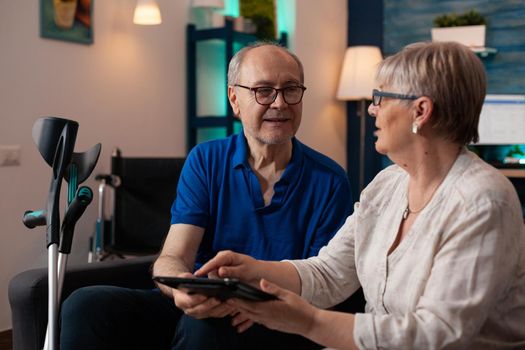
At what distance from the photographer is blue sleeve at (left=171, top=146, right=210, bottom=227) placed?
1.99 metres

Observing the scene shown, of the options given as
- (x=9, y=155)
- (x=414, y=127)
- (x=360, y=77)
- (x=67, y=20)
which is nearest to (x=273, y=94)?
(x=414, y=127)

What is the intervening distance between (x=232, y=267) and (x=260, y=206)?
0.39 meters

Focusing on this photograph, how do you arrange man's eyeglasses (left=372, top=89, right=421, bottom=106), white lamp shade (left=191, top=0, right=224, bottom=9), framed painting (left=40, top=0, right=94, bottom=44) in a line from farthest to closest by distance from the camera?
white lamp shade (left=191, top=0, right=224, bottom=9)
framed painting (left=40, top=0, right=94, bottom=44)
man's eyeglasses (left=372, top=89, right=421, bottom=106)

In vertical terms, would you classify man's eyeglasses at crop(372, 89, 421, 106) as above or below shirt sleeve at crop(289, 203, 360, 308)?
above

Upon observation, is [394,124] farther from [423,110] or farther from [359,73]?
[359,73]

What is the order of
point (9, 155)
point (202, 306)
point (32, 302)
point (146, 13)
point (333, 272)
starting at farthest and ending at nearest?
point (146, 13) < point (9, 155) < point (32, 302) < point (333, 272) < point (202, 306)

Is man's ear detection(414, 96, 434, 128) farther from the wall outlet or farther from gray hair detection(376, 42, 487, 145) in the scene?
the wall outlet

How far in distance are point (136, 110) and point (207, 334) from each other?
2.54 metres

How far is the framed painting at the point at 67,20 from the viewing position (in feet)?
11.3

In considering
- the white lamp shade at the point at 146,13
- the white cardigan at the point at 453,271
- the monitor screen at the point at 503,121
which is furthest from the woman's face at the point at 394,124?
the monitor screen at the point at 503,121

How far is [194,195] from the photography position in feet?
6.65

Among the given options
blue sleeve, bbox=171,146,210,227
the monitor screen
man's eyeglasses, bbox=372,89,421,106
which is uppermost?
man's eyeglasses, bbox=372,89,421,106

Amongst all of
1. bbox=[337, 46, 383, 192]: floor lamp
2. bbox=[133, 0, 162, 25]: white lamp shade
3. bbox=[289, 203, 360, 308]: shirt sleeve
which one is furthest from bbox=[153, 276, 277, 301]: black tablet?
bbox=[337, 46, 383, 192]: floor lamp

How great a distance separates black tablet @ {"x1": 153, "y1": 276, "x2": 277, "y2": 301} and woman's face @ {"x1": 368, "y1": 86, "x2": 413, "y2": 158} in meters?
0.40
